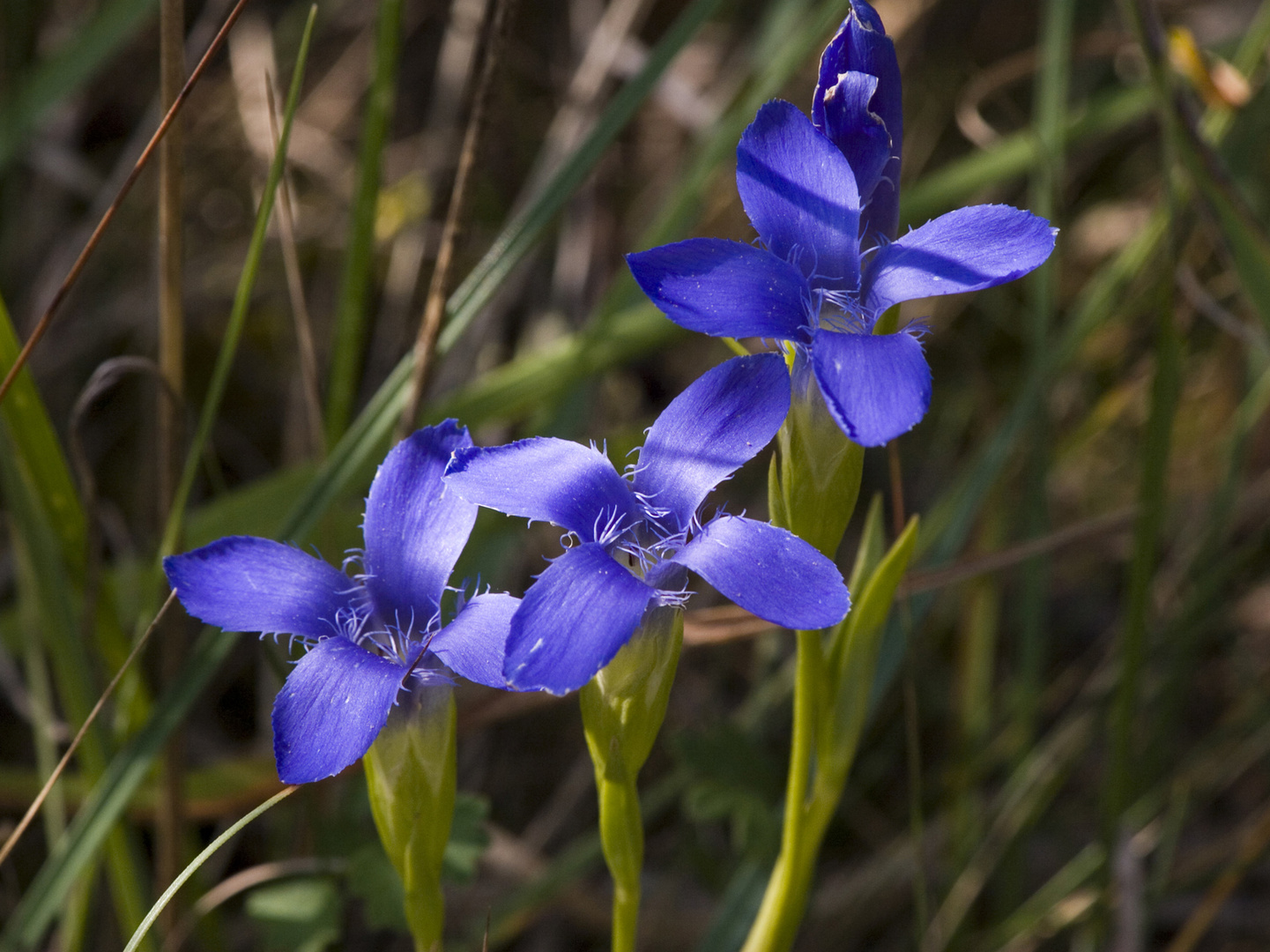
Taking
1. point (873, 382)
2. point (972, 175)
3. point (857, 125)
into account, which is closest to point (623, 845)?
point (873, 382)

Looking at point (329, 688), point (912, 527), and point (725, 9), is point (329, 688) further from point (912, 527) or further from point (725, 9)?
point (725, 9)

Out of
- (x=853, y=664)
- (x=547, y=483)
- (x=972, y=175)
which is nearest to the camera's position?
(x=547, y=483)

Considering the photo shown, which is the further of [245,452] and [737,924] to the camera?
[245,452]

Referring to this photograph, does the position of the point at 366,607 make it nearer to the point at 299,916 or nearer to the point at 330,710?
the point at 330,710

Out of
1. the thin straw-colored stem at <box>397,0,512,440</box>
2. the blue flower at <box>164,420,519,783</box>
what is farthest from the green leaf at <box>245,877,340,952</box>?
the thin straw-colored stem at <box>397,0,512,440</box>

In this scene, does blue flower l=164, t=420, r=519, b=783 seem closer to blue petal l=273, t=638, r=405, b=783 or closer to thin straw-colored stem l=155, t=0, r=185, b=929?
blue petal l=273, t=638, r=405, b=783

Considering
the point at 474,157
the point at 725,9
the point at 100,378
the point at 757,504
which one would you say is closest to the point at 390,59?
the point at 474,157

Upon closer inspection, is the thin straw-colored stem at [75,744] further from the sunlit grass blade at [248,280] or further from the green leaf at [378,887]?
the green leaf at [378,887]
